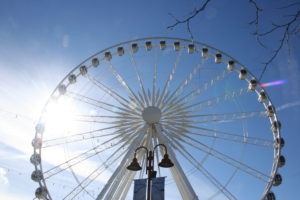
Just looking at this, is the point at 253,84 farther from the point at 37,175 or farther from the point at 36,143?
the point at 37,175

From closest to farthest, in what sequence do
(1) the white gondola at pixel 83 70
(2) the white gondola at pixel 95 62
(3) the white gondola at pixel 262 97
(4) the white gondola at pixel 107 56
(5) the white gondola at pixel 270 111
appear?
(5) the white gondola at pixel 270 111, (3) the white gondola at pixel 262 97, (1) the white gondola at pixel 83 70, (2) the white gondola at pixel 95 62, (4) the white gondola at pixel 107 56

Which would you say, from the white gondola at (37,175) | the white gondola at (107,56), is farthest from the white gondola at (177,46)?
the white gondola at (37,175)

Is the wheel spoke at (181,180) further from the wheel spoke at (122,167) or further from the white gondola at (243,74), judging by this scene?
the white gondola at (243,74)

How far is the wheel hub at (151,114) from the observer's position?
17.3 m

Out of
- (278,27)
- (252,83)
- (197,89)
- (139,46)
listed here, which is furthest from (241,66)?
(278,27)

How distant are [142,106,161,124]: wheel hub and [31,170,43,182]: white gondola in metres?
6.75

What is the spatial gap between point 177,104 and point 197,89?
1726 millimetres

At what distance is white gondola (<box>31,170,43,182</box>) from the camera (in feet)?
55.7

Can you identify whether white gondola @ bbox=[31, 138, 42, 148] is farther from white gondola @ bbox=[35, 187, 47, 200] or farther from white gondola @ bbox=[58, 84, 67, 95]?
white gondola @ bbox=[58, 84, 67, 95]

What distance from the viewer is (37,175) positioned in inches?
672

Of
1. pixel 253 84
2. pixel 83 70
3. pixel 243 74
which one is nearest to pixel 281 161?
pixel 253 84

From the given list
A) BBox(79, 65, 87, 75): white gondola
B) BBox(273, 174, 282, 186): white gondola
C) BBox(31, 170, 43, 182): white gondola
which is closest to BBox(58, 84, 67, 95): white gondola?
BBox(79, 65, 87, 75): white gondola

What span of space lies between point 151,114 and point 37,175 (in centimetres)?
734

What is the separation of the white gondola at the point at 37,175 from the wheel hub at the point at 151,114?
6752 millimetres
